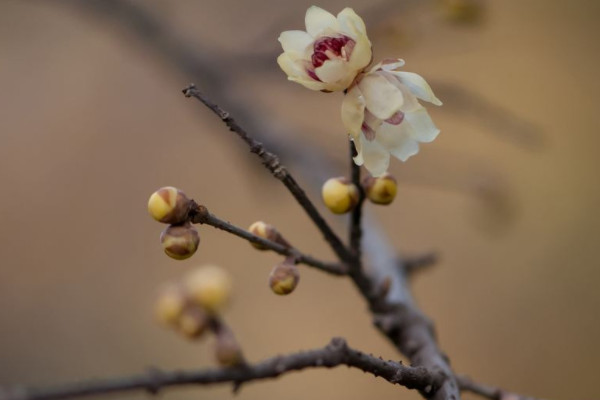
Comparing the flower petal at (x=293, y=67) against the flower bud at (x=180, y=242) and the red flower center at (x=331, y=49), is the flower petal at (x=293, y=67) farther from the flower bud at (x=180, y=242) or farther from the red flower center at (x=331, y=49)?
the flower bud at (x=180, y=242)

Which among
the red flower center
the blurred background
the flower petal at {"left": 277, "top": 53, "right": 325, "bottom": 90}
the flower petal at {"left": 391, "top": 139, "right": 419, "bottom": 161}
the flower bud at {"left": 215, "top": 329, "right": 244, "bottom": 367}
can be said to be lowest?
the flower bud at {"left": 215, "top": 329, "right": 244, "bottom": 367}

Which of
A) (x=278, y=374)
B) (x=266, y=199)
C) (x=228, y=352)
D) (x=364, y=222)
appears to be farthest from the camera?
(x=266, y=199)

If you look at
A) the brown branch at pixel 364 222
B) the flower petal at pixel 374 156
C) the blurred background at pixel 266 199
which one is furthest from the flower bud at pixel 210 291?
the blurred background at pixel 266 199

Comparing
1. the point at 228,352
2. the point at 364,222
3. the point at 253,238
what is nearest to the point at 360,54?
the point at 253,238

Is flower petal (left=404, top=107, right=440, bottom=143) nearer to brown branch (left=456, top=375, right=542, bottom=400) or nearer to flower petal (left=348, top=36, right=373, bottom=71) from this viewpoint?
flower petal (left=348, top=36, right=373, bottom=71)

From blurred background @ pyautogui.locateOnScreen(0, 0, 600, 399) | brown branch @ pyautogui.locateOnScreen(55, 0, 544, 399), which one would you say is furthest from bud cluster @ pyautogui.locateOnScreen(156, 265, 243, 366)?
blurred background @ pyautogui.locateOnScreen(0, 0, 600, 399)

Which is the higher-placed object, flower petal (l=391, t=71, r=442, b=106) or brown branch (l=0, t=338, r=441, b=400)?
flower petal (l=391, t=71, r=442, b=106)

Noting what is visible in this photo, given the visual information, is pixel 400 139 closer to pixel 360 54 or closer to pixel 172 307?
pixel 360 54
